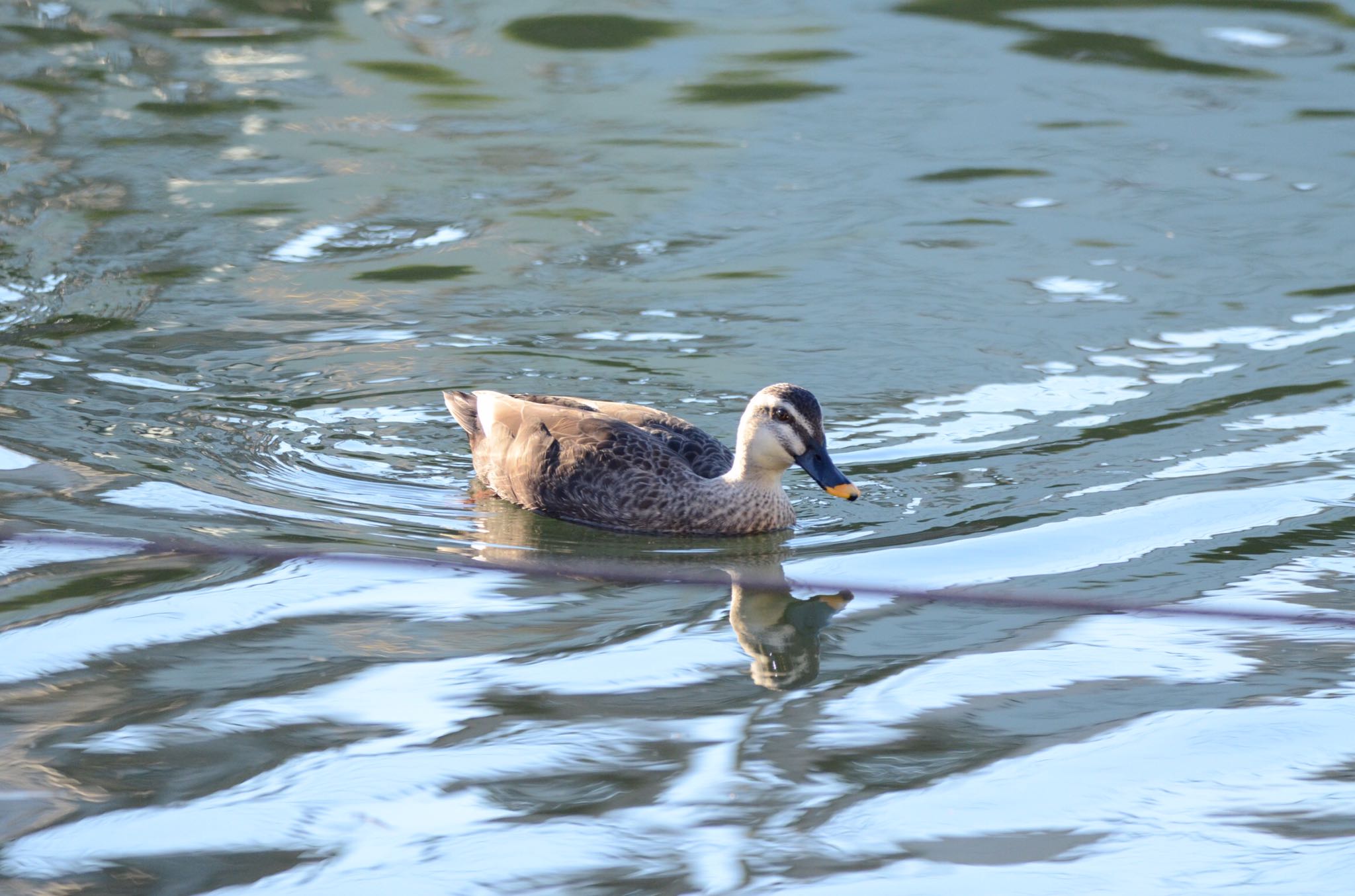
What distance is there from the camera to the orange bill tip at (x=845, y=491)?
26.0 feet

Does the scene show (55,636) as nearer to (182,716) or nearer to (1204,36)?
(182,716)

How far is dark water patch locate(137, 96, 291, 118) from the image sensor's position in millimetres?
15953

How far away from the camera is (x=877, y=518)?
27.1 feet

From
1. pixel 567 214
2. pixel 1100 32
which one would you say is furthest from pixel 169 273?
pixel 1100 32

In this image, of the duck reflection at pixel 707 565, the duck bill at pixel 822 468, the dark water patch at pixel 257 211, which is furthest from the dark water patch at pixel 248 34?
the duck bill at pixel 822 468

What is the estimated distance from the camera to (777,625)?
687cm

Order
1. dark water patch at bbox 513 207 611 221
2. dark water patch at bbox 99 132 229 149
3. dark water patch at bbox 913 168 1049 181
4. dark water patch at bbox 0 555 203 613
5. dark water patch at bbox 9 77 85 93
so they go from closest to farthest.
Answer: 1. dark water patch at bbox 0 555 203 613
2. dark water patch at bbox 513 207 611 221
3. dark water patch at bbox 913 168 1049 181
4. dark water patch at bbox 99 132 229 149
5. dark water patch at bbox 9 77 85 93

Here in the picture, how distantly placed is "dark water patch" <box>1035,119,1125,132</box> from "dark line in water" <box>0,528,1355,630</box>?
9046 millimetres

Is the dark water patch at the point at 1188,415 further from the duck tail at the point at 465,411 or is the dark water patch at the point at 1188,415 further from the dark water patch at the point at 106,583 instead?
the dark water patch at the point at 106,583

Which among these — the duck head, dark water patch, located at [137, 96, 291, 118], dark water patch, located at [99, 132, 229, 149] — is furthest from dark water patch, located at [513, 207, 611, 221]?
the duck head

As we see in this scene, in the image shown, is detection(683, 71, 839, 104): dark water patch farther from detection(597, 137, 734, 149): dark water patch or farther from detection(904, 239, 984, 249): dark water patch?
detection(904, 239, 984, 249): dark water patch

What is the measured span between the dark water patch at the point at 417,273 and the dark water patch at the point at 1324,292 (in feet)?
18.1

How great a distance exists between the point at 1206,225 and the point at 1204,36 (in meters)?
5.55

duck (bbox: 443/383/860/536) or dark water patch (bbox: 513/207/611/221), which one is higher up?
dark water patch (bbox: 513/207/611/221)
